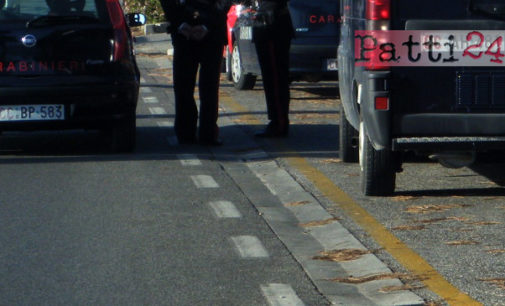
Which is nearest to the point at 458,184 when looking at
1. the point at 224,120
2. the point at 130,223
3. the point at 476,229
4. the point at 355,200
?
the point at 355,200

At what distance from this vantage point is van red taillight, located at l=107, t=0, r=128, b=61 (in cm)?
1138

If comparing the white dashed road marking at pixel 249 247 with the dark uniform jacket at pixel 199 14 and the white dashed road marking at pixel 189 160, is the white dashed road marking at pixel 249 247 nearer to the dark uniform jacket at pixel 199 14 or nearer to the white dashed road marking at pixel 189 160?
the white dashed road marking at pixel 189 160

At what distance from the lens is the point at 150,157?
11.6 metres

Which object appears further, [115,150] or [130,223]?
[115,150]

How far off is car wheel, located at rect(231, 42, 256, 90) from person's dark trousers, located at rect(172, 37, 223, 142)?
5681 millimetres

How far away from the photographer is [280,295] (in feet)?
20.4

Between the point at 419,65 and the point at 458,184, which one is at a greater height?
the point at 419,65

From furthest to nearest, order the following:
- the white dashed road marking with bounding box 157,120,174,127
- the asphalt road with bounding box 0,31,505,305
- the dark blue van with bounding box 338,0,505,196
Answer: the white dashed road marking with bounding box 157,120,174,127
the dark blue van with bounding box 338,0,505,196
the asphalt road with bounding box 0,31,505,305

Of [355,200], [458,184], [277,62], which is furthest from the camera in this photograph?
[277,62]

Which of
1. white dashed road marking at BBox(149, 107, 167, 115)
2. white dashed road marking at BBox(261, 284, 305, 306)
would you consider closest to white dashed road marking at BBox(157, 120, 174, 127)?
white dashed road marking at BBox(149, 107, 167, 115)

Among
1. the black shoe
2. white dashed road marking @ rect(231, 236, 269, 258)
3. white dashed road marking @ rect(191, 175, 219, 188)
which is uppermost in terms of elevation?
white dashed road marking @ rect(231, 236, 269, 258)

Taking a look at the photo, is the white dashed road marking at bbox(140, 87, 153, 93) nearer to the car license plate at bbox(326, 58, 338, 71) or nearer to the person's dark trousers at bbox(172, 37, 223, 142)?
the car license plate at bbox(326, 58, 338, 71)

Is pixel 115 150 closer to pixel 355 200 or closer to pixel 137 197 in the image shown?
pixel 137 197

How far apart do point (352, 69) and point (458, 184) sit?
1295 millimetres
